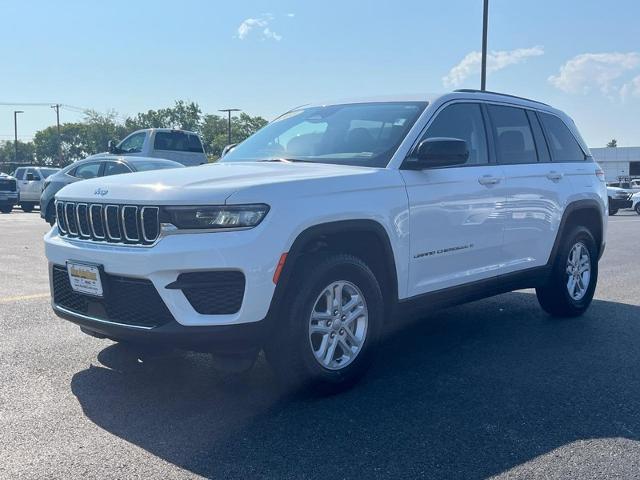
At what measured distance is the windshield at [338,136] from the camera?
512 centimetres

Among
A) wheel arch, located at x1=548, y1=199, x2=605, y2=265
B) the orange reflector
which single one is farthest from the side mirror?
wheel arch, located at x1=548, y1=199, x2=605, y2=265

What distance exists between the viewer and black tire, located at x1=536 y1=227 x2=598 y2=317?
664cm

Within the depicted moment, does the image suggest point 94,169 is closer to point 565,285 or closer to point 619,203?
point 565,285

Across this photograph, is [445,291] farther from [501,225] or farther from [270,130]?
[270,130]

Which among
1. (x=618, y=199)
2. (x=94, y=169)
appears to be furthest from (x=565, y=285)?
(x=618, y=199)

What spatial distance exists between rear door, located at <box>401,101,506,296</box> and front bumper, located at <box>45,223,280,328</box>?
4.39 ft

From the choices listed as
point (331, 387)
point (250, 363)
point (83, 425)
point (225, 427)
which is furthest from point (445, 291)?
point (83, 425)

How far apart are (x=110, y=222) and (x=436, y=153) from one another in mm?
2144

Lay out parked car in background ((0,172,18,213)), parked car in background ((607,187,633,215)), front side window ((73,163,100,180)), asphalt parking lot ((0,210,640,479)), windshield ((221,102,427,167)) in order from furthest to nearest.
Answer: parked car in background ((607,187,633,215))
parked car in background ((0,172,18,213))
front side window ((73,163,100,180))
windshield ((221,102,427,167))
asphalt parking lot ((0,210,640,479))

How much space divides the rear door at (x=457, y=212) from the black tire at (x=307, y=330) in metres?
0.60

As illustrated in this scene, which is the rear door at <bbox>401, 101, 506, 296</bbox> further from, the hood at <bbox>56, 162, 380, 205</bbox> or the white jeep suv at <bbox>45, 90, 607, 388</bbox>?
the hood at <bbox>56, 162, 380, 205</bbox>

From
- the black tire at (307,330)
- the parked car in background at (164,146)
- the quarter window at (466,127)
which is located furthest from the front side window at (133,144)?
the black tire at (307,330)

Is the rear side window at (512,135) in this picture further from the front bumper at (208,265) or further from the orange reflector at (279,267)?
the front bumper at (208,265)

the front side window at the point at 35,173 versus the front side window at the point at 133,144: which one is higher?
the front side window at the point at 133,144
